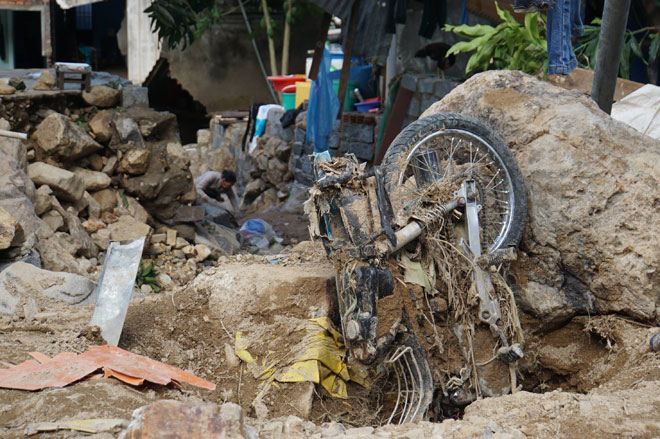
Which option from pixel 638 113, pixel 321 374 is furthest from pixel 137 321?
pixel 638 113

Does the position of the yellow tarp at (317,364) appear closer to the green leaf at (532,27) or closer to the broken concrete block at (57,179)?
the green leaf at (532,27)

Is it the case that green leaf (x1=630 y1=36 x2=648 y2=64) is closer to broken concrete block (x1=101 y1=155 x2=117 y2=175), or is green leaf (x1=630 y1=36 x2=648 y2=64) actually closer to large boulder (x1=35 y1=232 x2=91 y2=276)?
large boulder (x1=35 y1=232 x2=91 y2=276)

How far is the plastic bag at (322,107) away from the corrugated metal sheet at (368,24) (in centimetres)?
68

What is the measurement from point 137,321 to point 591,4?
6.78 m

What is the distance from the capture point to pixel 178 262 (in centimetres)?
915

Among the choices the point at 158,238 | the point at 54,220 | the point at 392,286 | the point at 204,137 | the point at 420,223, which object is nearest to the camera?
the point at 392,286

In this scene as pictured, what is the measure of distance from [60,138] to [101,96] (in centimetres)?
134

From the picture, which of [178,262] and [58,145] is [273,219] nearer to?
[178,262]

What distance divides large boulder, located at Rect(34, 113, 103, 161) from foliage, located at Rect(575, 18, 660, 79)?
656 cm

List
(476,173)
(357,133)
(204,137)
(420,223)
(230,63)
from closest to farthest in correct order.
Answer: (420,223)
(476,173)
(357,133)
(204,137)
(230,63)

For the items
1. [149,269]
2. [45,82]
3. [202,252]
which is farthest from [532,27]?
[45,82]

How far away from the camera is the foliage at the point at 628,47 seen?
23.6 ft

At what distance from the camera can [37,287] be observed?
5309 millimetres

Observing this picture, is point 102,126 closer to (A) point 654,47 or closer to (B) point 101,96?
(B) point 101,96
